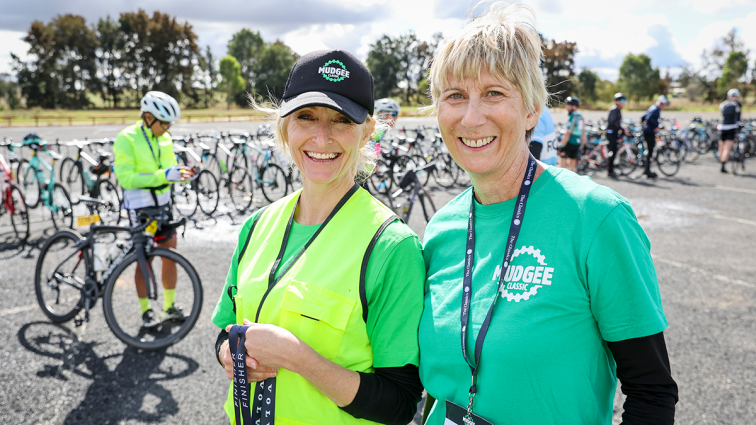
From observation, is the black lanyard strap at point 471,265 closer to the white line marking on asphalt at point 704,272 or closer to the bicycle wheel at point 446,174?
the white line marking on asphalt at point 704,272

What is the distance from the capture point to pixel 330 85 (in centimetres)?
150

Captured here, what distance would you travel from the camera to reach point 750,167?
1555 centimetres

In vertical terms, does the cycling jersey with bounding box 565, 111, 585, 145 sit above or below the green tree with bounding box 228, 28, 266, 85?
below

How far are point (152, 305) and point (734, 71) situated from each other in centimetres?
7364

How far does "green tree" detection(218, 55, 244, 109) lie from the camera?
58969 mm

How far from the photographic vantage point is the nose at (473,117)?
1.37 meters

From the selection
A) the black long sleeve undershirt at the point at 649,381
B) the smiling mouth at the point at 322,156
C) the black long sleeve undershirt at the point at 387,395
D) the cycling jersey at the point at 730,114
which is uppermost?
the cycling jersey at the point at 730,114

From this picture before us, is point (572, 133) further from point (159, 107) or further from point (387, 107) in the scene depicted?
point (159, 107)

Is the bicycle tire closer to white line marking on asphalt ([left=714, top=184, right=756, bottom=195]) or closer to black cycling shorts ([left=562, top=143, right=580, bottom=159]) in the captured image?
black cycling shorts ([left=562, top=143, right=580, bottom=159])

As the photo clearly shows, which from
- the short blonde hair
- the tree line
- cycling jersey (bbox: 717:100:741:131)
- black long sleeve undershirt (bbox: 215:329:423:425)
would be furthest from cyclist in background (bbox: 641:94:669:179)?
the tree line

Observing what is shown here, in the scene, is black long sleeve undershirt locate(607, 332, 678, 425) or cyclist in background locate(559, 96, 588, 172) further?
cyclist in background locate(559, 96, 588, 172)

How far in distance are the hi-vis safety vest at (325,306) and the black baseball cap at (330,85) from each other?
0.37 metres

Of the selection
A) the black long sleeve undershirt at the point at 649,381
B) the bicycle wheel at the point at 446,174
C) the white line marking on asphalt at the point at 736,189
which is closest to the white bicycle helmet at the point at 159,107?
the black long sleeve undershirt at the point at 649,381

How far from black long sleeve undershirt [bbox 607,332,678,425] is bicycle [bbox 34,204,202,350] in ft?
12.2
